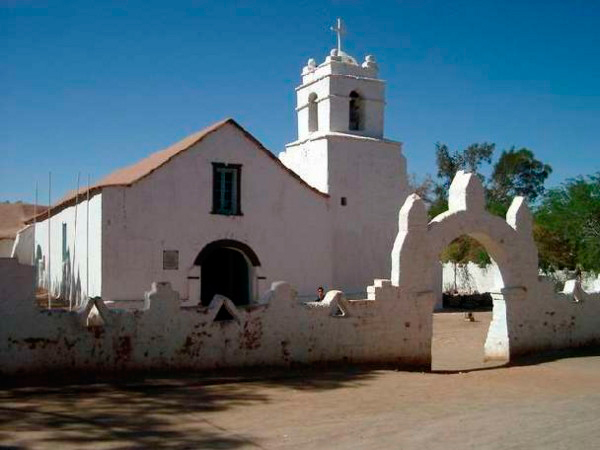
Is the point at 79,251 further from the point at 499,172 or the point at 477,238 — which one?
the point at 499,172

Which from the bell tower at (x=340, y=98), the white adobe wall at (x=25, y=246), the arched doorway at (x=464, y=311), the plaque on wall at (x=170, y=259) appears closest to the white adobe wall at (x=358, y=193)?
the bell tower at (x=340, y=98)

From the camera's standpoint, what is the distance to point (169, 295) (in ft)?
33.7

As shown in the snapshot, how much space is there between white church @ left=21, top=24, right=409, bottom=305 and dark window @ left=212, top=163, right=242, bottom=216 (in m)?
0.03

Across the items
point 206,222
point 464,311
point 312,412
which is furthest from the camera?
point 464,311

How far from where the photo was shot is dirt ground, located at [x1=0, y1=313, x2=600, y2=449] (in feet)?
22.9

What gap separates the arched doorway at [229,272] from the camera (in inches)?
787

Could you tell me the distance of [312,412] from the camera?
27.8 ft

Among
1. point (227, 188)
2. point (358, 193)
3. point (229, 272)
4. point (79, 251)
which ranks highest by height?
point (358, 193)

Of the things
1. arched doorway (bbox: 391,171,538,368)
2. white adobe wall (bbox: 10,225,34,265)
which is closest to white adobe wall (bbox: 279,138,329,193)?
arched doorway (bbox: 391,171,538,368)

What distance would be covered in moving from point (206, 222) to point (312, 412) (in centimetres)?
1163

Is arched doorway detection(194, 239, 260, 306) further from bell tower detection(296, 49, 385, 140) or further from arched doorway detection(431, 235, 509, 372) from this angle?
arched doorway detection(431, 235, 509, 372)

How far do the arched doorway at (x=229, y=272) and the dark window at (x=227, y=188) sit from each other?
0.96m

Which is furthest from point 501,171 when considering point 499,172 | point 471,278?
point 471,278

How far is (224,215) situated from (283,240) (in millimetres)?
2036
